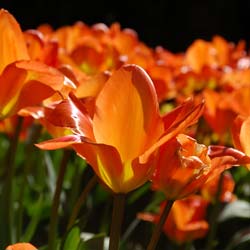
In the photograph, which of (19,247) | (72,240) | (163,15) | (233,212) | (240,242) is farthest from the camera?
(163,15)

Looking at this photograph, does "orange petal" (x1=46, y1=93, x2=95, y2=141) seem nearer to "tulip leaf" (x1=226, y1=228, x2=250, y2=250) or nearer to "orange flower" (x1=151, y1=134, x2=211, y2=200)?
"orange flower" (x1=151, y1=134, x2=211, y2=200)

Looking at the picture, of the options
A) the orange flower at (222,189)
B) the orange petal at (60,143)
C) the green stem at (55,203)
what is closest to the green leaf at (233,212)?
the orange flower at (222,189)

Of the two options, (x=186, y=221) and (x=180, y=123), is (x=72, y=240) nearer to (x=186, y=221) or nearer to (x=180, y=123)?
(x=180, y=123)

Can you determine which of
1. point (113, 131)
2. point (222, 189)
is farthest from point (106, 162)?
point (222, 189)

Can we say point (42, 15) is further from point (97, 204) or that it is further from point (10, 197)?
point (10, 197)

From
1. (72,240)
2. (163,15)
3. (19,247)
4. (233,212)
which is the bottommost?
(163,15)

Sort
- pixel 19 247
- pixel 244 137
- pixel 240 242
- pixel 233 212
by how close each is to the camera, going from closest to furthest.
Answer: pixel 19 247
pixel 244 137
pixel 240 242
pixel 233 212

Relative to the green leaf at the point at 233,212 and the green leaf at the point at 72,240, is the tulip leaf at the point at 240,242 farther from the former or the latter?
the green leaf at the point at 72,240
